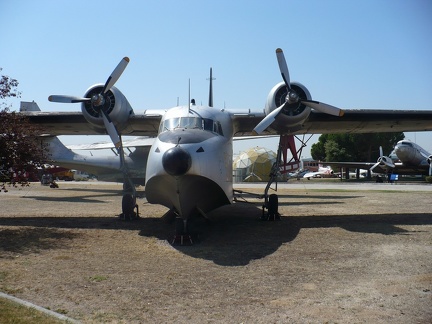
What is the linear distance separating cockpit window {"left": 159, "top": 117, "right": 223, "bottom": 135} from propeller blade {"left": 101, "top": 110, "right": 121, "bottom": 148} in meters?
2.20

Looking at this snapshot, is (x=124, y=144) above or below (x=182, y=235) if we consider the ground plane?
above

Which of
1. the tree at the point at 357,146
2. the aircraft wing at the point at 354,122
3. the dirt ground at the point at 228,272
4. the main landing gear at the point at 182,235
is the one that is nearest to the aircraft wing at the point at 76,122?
the aircraft wing at the point at 354,122

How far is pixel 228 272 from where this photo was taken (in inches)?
287

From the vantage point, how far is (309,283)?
6574 mm

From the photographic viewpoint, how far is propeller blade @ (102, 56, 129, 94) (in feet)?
45.3

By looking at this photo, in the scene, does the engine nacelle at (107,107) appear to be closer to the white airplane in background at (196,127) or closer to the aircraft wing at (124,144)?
the white airplane in background at (196,127)

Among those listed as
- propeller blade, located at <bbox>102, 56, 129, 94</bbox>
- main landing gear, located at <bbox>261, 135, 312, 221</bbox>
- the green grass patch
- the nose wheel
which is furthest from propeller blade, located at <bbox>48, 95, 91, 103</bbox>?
the green grass patch

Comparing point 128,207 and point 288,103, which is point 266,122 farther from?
point 128,207

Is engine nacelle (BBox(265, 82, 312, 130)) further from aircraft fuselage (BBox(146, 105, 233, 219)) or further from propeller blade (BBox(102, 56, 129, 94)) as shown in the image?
propeller blade (BBox(102, 56, 129, 94))

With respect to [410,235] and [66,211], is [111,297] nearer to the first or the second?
[410,235]

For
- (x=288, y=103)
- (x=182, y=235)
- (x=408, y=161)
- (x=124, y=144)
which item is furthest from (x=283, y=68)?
(x=408, y=161)

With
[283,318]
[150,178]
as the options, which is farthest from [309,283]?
[150,178]

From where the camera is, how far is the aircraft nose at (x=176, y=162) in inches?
358

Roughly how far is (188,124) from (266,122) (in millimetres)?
2845
